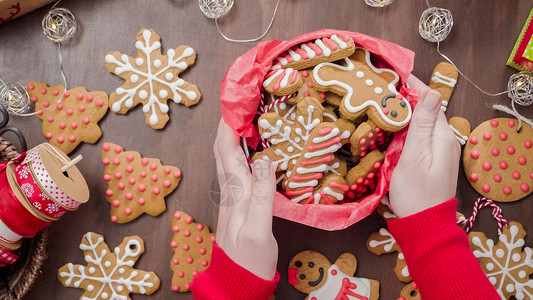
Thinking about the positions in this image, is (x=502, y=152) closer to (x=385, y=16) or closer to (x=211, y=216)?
(x=385, y=16)

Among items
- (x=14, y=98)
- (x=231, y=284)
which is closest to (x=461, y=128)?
(x=231, y=284)

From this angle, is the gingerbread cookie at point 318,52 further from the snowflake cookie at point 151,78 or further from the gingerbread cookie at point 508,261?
the gingerbread cookie at point 508,261

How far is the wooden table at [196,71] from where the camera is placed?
1.29 meters

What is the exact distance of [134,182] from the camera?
129 centimetres

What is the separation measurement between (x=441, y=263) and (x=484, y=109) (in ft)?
1.66

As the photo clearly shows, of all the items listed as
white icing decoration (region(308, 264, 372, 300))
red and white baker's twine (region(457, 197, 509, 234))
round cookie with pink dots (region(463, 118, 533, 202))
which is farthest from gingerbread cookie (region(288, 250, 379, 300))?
round cookie with pink dots (region(463, 118, 533, 202))

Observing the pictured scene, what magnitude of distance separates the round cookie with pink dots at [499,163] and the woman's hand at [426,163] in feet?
0.67

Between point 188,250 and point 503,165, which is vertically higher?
point 503,165

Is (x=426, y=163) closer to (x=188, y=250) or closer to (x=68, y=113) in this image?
(x=188, y=250)

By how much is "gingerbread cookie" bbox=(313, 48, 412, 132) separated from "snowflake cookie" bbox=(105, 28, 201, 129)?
1.32ft

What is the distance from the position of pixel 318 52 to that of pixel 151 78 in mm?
497

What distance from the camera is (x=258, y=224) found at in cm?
103

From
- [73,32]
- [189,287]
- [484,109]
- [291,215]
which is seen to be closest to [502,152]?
[484,109]

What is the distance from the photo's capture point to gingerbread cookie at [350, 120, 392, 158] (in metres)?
1.07
